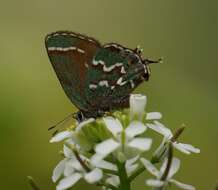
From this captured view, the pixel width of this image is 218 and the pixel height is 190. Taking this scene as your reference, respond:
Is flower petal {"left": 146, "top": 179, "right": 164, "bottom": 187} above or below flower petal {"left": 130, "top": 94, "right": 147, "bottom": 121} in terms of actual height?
below

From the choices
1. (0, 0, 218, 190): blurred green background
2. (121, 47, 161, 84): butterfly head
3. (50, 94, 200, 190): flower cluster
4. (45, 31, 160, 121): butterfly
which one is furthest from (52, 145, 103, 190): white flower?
(0, 0, 218, 190): blurred green background

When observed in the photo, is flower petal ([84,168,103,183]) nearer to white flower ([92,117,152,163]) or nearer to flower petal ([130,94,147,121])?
white flower ([92,117,152,163])

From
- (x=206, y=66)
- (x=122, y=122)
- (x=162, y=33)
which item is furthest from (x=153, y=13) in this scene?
(x=122, y=122)

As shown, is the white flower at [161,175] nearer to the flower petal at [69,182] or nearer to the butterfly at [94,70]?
the flower petal at [69,182]

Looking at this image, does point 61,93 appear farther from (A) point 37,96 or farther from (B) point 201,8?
(B) point 201,8

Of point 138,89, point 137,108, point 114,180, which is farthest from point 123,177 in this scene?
point 138,89

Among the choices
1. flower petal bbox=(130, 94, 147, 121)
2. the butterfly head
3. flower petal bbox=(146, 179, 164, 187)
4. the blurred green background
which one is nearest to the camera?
flower petal bbox=(146, 179, 164, 187)

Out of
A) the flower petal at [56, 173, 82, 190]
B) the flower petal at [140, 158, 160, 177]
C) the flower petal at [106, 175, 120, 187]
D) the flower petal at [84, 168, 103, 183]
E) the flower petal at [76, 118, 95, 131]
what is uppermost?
the flower petal at [76, 118, 95, 131]
